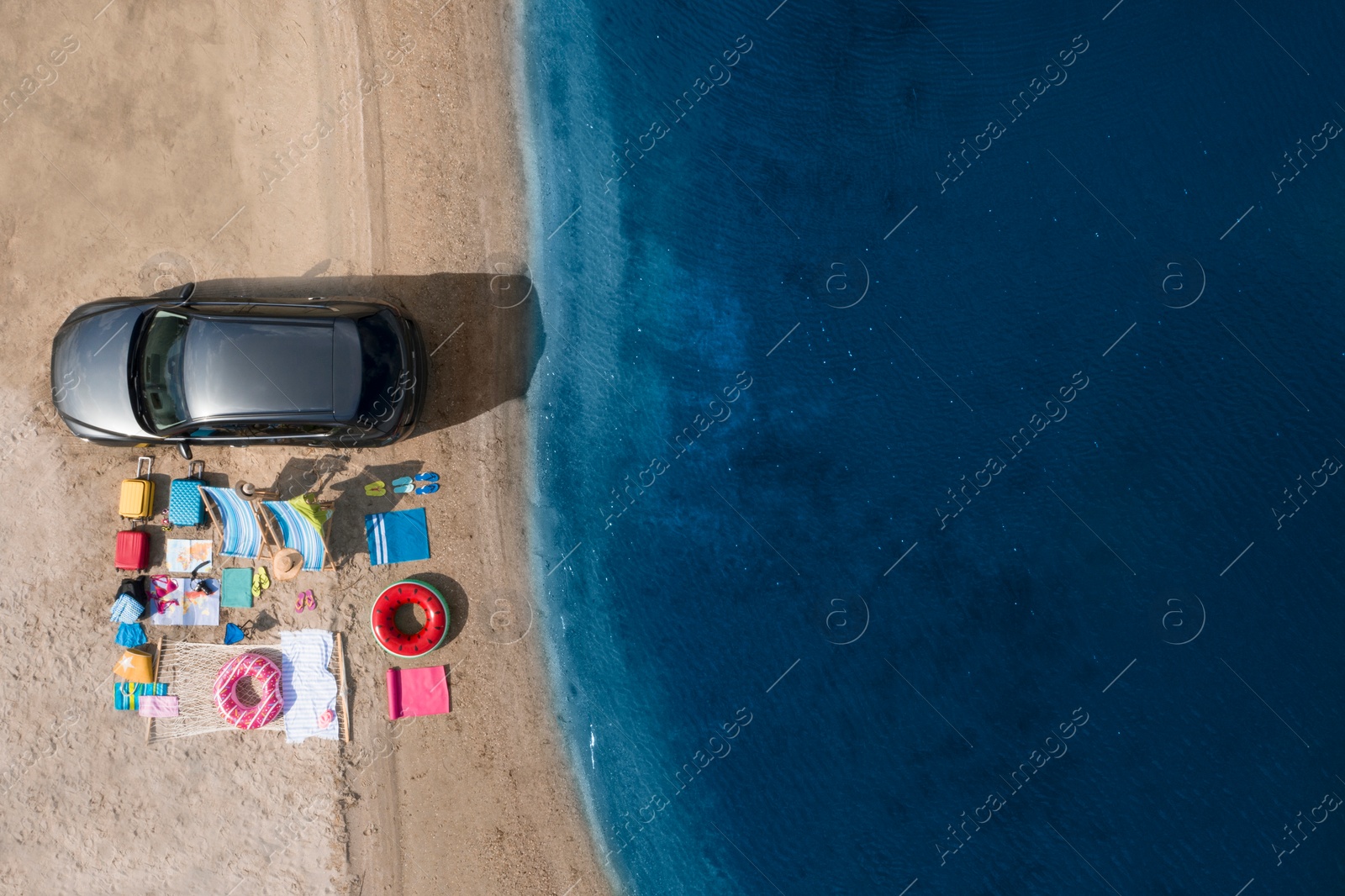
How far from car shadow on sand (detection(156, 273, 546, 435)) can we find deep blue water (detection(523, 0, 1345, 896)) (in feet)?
1.73

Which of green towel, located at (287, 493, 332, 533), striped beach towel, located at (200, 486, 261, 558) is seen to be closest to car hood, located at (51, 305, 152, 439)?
striped beach towel, located at (200, 486, 261, 558)

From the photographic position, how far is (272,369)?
8492 mm

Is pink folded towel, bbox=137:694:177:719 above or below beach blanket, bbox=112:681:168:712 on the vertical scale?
below

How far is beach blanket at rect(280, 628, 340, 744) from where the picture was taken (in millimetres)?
9641

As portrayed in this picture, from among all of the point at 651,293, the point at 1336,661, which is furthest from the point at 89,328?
the point at 1336,661

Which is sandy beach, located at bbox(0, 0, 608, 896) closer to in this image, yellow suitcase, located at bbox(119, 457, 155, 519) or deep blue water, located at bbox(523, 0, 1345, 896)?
yellow suitcase, located at bbox(119, 457, 155, 519)

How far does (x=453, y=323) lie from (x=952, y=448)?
22.8ft

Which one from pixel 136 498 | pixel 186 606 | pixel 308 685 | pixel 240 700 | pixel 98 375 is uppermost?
pixel 98 375

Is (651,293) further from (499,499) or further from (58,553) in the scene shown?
(58,553)

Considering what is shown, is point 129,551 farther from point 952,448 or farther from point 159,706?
point 952,448

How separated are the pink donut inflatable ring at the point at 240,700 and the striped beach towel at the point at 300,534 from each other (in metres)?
1.44

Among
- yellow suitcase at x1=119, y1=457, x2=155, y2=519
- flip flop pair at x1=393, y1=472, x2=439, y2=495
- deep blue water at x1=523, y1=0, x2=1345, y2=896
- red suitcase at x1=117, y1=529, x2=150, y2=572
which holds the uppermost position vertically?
yellow suitcase at x1=119, y1=457, x2=155, y2=519

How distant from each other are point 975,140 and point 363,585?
33.5 feet

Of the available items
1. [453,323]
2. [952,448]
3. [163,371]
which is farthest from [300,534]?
[952,448]
